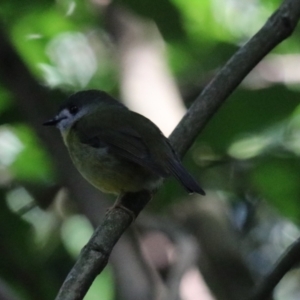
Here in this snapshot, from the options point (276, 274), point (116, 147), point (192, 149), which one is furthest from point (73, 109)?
point (276, 274)

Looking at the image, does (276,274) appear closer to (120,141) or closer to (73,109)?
(120,141)

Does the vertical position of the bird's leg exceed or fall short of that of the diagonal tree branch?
it falls short

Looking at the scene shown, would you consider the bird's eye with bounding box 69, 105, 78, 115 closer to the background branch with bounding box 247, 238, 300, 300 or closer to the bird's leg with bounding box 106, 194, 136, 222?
the bird's leg with bounding box 106, 194, 136, 222

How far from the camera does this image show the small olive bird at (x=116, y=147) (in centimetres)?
290

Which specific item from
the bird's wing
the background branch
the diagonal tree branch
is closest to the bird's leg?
the diagonal tree branch

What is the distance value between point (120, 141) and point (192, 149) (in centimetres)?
32

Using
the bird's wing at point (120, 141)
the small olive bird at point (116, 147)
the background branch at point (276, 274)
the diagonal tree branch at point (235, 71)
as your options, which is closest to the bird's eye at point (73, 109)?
the small olive bird at point (116, 147)

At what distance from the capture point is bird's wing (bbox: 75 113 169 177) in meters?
2.94

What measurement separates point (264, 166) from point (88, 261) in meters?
1.05

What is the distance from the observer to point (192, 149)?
3088 mm

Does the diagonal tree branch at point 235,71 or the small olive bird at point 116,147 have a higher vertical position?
the diagonal tree branch at point 235,71

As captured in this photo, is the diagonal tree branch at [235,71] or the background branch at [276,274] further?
the diagonal tree branch at [235,71]

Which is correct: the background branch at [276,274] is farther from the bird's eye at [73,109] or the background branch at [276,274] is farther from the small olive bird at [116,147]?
the bird's eye at [73,109]

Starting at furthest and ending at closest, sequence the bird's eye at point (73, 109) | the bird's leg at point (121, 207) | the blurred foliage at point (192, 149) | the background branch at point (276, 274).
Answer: the bird's eye at point (73, 109), the blurred foliage at point (192, 149), the bird's leg at point (121, 207), the background branch at point (276, 274)
